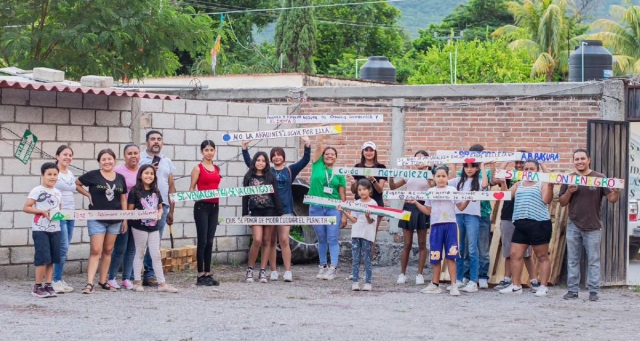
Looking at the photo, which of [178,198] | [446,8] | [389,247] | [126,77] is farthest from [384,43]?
[446,8]

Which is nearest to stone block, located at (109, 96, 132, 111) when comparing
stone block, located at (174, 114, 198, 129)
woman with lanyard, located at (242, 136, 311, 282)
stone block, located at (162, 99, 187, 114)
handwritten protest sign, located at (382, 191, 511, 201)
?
stone block, located at (162, 99, 187, 114)

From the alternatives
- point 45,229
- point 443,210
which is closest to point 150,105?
point 45,229

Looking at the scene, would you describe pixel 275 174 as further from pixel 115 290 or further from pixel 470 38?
pixel 470 38

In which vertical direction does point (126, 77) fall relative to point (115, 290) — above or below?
above

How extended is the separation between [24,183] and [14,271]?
1.05 m

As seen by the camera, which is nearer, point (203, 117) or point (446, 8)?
point (203, 117)

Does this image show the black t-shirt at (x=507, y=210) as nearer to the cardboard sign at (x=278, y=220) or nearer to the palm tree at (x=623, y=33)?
the cardboard sign at (x=278, y=220)

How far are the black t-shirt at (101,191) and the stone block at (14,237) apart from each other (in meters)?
1.38

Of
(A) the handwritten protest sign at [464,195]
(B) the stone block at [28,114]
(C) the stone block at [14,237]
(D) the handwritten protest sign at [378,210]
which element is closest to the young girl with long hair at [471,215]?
(A) the handwritten protest sign at [464,195]

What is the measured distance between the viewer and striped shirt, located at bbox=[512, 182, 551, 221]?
38.7 ft

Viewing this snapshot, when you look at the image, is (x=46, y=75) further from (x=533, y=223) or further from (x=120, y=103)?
(x=533, y=223)

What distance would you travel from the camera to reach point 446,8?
154375 millimetres

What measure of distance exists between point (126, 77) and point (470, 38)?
125 feet

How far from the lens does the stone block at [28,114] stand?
12141 mm
